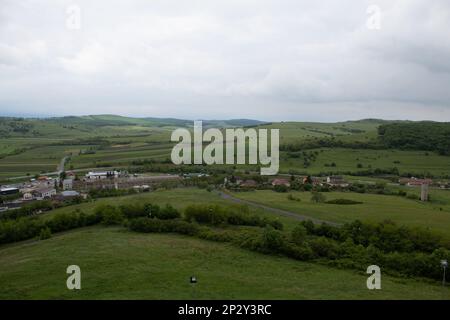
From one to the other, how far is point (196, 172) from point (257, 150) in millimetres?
24035

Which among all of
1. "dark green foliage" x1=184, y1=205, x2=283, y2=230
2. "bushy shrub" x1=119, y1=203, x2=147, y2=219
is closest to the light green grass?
"dark green foliage" x1=184, y1=205, x2=283, y2=230

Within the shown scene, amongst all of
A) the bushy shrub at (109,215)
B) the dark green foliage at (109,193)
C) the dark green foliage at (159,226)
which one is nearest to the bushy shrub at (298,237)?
the dark green foliage at (159,226)

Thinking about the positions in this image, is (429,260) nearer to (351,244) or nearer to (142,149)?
(351,244)

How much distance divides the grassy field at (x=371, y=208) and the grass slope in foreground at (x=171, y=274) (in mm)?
14601

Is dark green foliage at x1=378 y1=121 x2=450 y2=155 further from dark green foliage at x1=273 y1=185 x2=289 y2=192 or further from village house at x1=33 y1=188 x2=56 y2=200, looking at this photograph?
village house at x1=33 y1=188 x2=56 y2=200

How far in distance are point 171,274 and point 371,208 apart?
36832 millimetres

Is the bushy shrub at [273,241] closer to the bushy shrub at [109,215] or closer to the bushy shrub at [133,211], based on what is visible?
the bushy shrub at [133,211]

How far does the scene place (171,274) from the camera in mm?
29219

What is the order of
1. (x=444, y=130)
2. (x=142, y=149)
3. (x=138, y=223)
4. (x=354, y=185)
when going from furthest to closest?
1. (x=142, y=149)
2. (x=444, y=130)
3. (x=354, y=185)
4. (x=138, y=223)

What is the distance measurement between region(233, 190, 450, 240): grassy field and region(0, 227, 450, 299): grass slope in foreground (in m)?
14.6

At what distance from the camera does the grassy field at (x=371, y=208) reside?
163ft

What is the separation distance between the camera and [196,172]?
312 feet
